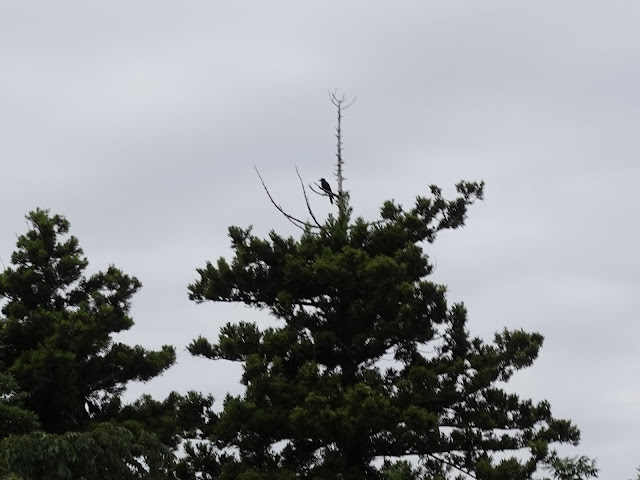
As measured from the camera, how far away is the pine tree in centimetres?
2447

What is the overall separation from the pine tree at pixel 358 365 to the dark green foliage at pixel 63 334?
5.59 ft

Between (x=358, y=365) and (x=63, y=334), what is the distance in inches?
248

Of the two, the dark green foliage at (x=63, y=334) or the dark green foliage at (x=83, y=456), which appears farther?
the dark green foliage at (x=63, y=334)

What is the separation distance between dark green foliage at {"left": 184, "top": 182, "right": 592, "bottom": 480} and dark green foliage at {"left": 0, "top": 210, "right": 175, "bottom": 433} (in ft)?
5.55

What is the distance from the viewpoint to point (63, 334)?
25984 millimetres

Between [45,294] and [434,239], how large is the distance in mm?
8922

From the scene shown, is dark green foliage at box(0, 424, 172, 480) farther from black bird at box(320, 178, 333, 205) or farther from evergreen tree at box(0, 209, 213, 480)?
black bird at box(320, 178, 333, 205)

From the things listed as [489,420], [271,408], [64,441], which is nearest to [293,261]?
[271,408]

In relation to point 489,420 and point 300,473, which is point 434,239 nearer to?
point 489,420

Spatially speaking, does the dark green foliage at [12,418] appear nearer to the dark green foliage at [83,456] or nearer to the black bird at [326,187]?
the dark green foliage at [83,456]

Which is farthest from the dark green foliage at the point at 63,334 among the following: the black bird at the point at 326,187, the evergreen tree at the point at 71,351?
the black bird at the point at 326,187

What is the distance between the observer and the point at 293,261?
2678 cm

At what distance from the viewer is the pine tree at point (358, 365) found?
2447 cm

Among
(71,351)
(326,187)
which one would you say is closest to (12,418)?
(71,351)
